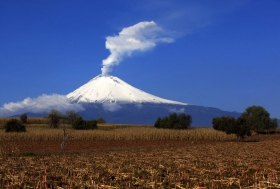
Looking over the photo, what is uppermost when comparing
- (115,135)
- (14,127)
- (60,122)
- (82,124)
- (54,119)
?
(54,119)

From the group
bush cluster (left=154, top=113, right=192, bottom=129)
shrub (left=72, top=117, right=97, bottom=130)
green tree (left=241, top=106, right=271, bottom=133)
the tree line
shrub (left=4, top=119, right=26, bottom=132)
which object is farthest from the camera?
green tree (left=241, top=106, right=271, bottom=133)

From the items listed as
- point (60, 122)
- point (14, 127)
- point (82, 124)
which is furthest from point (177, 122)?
point (14, 127)

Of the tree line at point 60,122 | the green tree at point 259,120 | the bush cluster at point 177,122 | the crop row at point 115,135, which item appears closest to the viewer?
the crop row at point 115,135

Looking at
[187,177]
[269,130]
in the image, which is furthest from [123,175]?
[269,130]

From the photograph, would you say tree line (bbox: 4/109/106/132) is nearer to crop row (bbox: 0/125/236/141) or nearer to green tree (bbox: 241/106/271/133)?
crop row (bbox: 0/125/236/141)

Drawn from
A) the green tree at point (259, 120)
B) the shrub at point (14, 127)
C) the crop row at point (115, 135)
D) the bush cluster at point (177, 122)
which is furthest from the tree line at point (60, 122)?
the green tree at point (259, 120)

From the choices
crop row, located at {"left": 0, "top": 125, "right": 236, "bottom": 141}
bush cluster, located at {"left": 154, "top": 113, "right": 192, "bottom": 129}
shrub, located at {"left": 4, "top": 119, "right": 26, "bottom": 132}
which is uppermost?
bush cluster, located at {"left": 154, "top": 113, "right": 192, "bottom": 129}

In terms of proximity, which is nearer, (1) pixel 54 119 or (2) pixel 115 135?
(2) pixel 115 135

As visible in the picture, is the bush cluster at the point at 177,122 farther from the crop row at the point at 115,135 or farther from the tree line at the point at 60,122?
the crop row at the point at 115,135

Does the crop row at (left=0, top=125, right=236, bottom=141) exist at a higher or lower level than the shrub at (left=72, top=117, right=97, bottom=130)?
lower

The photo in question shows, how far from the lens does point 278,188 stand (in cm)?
819

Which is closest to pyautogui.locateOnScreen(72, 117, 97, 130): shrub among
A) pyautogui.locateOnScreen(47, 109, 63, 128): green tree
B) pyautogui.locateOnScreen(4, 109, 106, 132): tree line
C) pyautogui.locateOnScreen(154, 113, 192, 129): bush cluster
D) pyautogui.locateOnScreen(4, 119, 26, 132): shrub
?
pyautogui.locateOnScreen(4, 109, 106, 132): tree line

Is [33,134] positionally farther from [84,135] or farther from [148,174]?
[148,174]

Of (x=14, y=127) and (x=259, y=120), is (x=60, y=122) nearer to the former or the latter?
(x=14, y=127)
